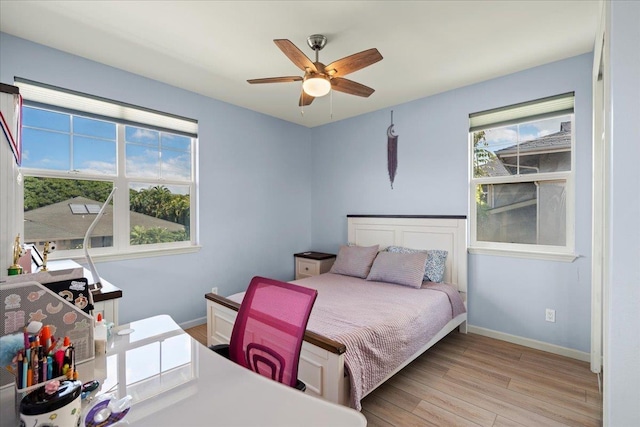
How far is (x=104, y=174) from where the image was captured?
9.62 feet

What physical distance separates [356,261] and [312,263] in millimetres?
845

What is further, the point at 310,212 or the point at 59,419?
the point at 310,212

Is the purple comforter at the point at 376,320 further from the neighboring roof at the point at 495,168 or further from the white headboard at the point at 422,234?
the neighboring roof at the point at 495,168

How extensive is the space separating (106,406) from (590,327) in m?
3.44

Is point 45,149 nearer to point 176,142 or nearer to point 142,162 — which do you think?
point 142,162

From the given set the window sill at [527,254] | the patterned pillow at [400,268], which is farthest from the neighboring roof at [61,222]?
the window sill at [527,254]

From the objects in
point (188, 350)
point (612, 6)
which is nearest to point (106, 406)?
point (188, 350)

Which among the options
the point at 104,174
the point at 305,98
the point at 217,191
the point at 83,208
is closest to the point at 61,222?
the point at 83,208

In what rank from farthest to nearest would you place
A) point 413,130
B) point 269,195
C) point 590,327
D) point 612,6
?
point 269,195
point 413,130
point 590,327
point 612,6

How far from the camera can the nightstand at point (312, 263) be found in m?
4.23

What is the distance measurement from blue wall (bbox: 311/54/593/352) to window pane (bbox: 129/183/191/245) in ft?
6.78

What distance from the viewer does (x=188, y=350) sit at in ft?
3.98

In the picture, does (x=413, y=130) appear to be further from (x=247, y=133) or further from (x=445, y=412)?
(x=445, y=412)

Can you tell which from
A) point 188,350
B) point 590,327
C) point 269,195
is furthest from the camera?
point 269,195
